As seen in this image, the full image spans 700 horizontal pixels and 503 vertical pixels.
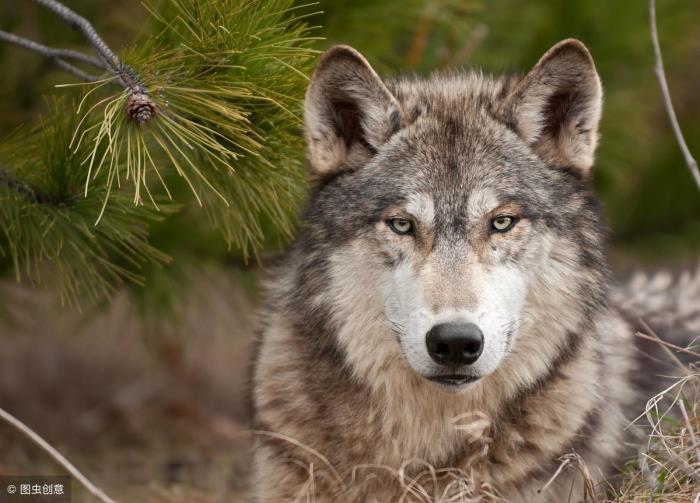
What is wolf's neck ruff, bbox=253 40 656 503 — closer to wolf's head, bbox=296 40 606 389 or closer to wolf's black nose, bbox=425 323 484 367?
wolf's head, bbox=296 40 606 389

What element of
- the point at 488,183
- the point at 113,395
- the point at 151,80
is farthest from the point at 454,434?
the point at 113,395

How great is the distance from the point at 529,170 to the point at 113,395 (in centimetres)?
484

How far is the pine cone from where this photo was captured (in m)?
3.57

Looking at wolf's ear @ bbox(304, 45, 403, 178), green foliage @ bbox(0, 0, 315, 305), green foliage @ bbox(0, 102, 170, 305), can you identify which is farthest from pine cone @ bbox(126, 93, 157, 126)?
wolf's ear @ bbox(304, 45, 403, 178)

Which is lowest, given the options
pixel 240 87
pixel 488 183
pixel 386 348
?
pixel 386 348

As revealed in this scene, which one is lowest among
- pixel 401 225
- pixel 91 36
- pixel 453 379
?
pixel 453 379

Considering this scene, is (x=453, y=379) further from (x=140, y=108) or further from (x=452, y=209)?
(x=140, y=108)

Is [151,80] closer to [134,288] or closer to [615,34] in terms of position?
[134,288]

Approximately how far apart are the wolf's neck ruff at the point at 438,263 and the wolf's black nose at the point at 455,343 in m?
0.21

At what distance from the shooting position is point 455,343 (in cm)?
335

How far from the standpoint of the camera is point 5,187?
4.04 metres

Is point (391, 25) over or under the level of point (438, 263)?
over

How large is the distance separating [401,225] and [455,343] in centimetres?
61

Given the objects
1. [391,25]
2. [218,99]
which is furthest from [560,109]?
[391,25]
